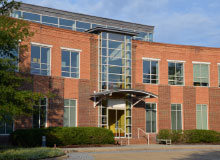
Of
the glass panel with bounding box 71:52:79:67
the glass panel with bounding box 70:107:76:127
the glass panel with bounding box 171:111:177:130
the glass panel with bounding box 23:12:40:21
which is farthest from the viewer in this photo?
the glass panel with bounding box 23:12:40:21

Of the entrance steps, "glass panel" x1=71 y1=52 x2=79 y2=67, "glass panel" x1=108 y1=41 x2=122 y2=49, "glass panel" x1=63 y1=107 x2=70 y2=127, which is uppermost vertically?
"glass panel" x1=108 y1=41 x2=122 y2=49

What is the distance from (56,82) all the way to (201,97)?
47.6 ft

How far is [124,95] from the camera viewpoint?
32031 millimetres

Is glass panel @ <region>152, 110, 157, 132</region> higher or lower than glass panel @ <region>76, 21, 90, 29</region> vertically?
lower

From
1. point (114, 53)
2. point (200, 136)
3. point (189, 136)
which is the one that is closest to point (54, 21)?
point (114, 53)

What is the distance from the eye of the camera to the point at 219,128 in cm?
3631

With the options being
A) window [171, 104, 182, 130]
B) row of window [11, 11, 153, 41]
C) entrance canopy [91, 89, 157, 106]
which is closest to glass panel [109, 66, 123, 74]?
entrance canopy [91, 89, 157, 106]

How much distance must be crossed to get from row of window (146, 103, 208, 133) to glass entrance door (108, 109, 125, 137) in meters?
2.46

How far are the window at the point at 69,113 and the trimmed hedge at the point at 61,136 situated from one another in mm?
2607

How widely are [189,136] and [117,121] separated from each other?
6.16 m

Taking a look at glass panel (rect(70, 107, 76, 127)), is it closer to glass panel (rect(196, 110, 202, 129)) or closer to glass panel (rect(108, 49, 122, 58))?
glass panel (rect(108, 49, 122, 58))

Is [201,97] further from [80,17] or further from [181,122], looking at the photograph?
[80,17]

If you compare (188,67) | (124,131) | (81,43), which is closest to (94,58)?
(81,43)

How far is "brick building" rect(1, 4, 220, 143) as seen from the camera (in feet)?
95.1
